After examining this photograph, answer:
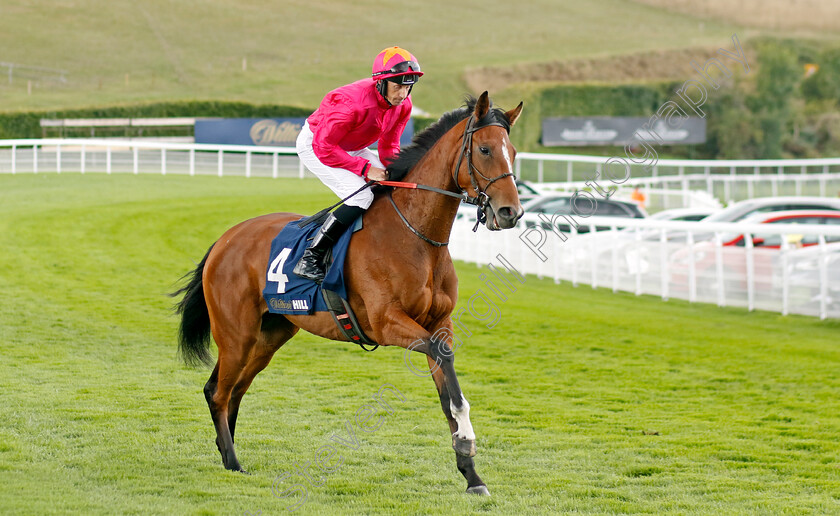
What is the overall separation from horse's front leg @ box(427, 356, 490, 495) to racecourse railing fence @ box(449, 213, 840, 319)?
5594 mm

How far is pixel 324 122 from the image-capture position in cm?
488

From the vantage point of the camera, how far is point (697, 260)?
12609 mm

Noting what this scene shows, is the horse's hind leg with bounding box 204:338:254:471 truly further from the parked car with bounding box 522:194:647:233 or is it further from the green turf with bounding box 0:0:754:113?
the green turf with bounding box 0:0:754:113

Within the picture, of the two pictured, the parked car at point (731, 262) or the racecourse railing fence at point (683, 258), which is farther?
the parked car at point (731, 262)

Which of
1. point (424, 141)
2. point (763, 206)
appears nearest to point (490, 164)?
point (424, 141)

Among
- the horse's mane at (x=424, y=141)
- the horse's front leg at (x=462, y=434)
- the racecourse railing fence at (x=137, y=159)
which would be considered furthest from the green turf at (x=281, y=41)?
the horse's front leg at (x=462, y=434)

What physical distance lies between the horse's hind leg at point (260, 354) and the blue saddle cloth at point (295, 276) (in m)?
0.23

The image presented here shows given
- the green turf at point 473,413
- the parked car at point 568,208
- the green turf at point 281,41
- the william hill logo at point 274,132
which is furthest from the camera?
the green turf at point 281,41

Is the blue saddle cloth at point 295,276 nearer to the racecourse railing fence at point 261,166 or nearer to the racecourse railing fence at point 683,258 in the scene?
the racecourse railing fence at point 683,258

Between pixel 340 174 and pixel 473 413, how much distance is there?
8.10 feet

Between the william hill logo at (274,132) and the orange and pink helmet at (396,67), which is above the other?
the orange and pink helmet at (396,67)

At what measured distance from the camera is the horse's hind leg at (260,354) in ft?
18.0

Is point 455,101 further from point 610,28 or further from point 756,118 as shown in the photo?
point 610,28

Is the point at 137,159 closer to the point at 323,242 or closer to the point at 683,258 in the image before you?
the point at 683,258
